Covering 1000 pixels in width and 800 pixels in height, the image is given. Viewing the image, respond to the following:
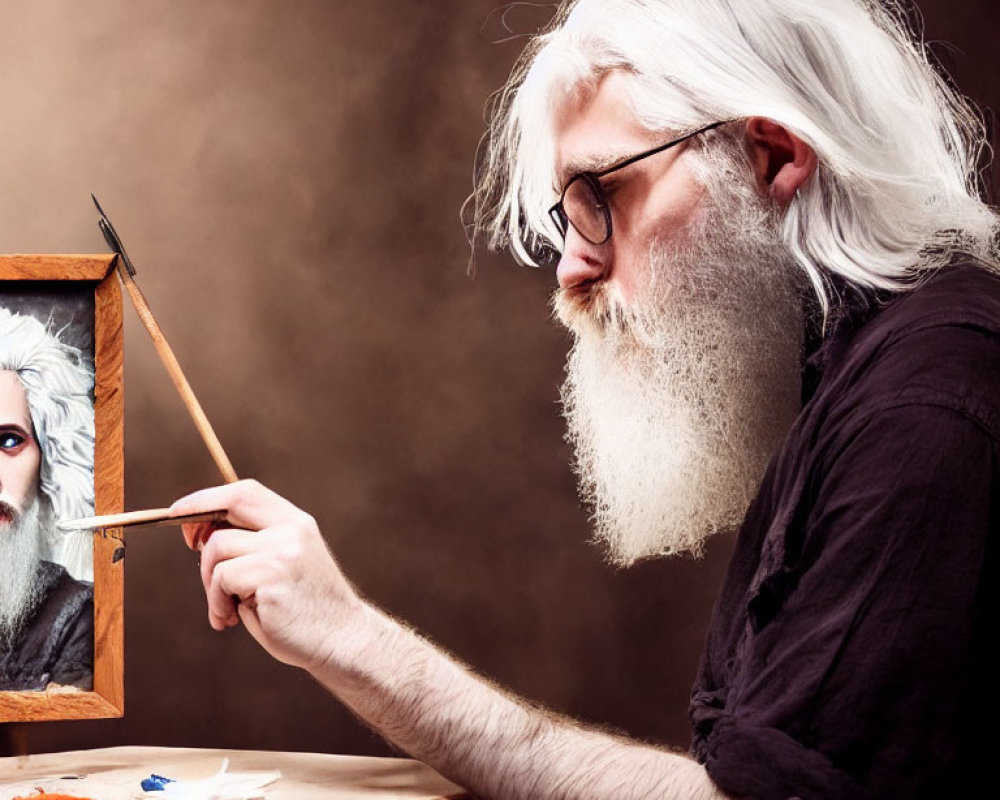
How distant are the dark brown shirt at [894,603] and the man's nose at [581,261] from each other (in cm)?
38

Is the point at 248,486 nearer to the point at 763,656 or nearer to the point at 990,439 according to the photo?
the point at 763,656

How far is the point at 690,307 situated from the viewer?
1.25 metres

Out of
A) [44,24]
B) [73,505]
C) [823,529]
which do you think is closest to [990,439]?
[823,529]

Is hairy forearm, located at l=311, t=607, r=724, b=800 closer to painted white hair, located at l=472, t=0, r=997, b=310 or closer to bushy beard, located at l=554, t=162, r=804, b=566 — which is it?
bushy beard, located at l=554, t=162, r=804, b=566

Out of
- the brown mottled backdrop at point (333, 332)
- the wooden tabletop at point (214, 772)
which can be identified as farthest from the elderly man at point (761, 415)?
the brown mottled backdrop at point (333, 332)

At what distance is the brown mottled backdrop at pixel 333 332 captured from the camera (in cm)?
181

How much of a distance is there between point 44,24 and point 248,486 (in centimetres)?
102

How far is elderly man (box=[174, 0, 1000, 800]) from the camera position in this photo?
869mm

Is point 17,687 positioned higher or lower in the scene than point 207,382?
lower

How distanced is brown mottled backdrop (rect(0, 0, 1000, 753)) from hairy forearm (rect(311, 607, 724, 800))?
0.80 m

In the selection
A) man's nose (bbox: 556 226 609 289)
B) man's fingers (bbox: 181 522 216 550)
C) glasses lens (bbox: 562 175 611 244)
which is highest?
glasses lens (bbox: 562 175 611 244)

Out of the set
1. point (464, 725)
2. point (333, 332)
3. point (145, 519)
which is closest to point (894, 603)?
point (464, 725)

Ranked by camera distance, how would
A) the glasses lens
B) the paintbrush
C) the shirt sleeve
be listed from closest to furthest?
the shirt sleeve
the paintbrush
the glasses lens

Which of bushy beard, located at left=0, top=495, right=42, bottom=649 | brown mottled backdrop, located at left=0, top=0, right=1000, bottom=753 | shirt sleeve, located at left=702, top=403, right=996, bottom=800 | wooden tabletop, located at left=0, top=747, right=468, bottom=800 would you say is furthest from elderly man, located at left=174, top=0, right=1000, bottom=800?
brown mottled backdrop, located at left=0, top=0, right=1000, bottom=753
